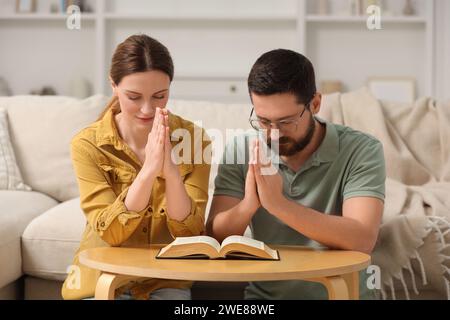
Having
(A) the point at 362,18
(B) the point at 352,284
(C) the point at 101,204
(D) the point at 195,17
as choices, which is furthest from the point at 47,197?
(A) the point at 362,18

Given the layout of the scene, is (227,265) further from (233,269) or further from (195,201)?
(195,201)

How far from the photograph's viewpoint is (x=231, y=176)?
1.49 m

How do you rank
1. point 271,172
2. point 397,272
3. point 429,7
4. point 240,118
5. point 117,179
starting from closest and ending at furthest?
point 271,172 → point 117,179 → point 397,272 → point 240,118 → point 429,7

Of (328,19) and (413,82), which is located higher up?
(328,19)

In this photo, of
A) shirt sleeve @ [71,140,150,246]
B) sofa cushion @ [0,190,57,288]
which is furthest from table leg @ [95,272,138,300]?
sofa cushion @ [0,190,57,288]

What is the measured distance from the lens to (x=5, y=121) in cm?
243

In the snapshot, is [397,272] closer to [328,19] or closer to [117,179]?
[117,179]

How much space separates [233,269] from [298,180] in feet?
1.40

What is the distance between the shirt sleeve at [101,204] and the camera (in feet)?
4.32

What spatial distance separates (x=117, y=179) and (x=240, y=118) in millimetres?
989

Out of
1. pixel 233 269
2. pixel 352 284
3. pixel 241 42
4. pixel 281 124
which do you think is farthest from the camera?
pixel 241 42

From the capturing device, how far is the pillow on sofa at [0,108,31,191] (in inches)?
91.6
